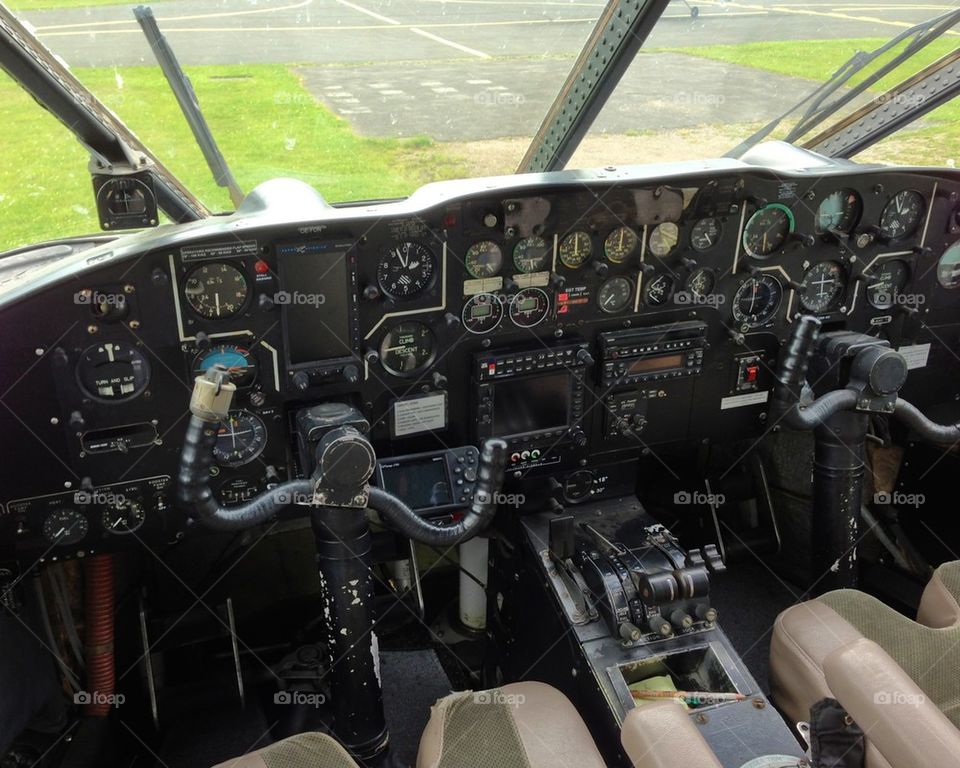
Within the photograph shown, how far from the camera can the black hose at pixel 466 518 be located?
2211mm

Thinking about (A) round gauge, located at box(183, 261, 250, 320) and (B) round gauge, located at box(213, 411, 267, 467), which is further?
(B) round gauge, located at box(213, 411, 267, 467)

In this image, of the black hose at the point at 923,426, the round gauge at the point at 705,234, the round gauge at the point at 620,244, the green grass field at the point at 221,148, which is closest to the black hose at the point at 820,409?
the black hose at the point at 923,426

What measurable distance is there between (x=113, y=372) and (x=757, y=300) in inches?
82.4

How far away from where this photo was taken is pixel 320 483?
2072 mm

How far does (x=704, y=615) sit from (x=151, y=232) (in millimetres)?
1887

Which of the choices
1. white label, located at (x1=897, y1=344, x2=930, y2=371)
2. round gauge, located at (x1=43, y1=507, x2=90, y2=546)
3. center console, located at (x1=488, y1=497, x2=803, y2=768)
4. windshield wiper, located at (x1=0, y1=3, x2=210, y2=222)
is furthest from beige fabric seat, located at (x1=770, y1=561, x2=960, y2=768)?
windshield wiper, located at (x1=0, y1=3, x2=210, y2=222)

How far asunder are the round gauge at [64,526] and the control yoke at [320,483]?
653mm

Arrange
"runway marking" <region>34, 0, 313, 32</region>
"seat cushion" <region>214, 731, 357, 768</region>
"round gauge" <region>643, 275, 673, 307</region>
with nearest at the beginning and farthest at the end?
1. "seat cushion" <region>214, 731, 357, 768</region>
2. "runway marking" <region>34, 0, 313, 32</region>
3. "round gauge" <region>643, 275, 673, 307</region>

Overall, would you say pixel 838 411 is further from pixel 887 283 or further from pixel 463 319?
pixel 463 319

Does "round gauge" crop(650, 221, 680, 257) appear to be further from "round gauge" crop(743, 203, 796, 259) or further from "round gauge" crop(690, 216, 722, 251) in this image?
"round gauge" crop(743, 203, 796, 259)

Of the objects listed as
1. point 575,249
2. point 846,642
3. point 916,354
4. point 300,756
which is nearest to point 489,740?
point 300,756

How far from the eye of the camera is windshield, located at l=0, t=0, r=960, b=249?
2.38 metres

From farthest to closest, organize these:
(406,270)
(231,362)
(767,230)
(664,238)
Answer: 1. (767,230)
2. (664,238)
3. (406,270)
4. (231,362)

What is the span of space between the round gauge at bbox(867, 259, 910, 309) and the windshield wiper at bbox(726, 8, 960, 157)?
1.91ft
